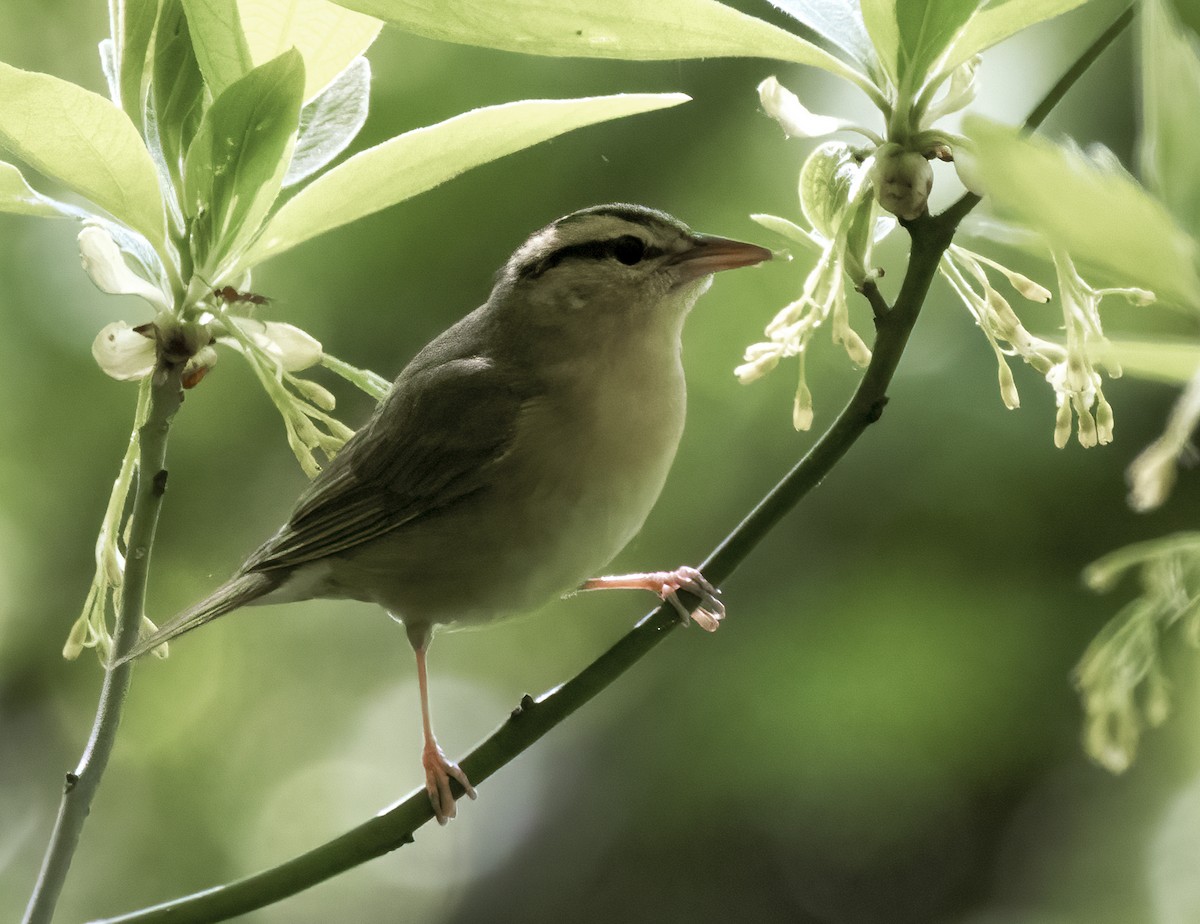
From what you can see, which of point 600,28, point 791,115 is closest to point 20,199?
point 600,28

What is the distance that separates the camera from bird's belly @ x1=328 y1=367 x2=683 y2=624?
1.67 m

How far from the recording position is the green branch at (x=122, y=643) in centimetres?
108

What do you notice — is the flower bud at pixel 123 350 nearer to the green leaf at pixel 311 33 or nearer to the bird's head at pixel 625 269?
the green leaf at pixel 311 33

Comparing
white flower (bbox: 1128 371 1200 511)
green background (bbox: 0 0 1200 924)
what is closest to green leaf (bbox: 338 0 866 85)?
white flower (bbox: 1128 371 1200 511)

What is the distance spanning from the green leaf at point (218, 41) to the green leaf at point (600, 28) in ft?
0.94

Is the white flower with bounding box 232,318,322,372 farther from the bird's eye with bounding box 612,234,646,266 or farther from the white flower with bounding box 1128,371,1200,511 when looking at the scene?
the white flower with bounding box 1128,371,1200,511

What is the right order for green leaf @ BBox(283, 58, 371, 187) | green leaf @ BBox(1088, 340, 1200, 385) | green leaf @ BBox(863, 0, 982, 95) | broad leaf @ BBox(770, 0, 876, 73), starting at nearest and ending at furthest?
green leaf @ BBox(1088, 340, 1200, 385), green leaf @ BBox(863, 0, 982, 95), broad leaf @ BBox(770, 0, 876, 73), green leaf @ BBox(283, 58, 371, 187)

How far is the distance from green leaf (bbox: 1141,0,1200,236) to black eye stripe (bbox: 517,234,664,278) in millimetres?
1312

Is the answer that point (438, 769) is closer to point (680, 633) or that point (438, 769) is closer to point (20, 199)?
point (20, 199)

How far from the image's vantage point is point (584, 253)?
6.47 feet

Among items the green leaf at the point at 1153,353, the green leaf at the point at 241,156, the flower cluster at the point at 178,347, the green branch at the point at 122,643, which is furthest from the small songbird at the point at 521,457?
the green leaf at the point at 1153,353

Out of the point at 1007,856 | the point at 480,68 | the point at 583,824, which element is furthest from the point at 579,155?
the point at 1007,856

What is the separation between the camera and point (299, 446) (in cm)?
127

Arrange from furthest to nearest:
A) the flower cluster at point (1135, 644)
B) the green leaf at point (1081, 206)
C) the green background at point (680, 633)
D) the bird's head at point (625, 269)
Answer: the green background at point (680, 633) < the bird's head at point (625, 269) < the flower cluster at point (1135, 644) < the green leaf at point (1081, 206)
